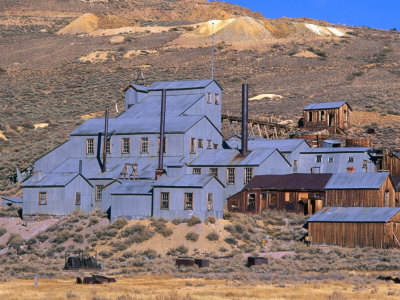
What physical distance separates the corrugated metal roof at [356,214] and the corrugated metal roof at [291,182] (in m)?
4.49

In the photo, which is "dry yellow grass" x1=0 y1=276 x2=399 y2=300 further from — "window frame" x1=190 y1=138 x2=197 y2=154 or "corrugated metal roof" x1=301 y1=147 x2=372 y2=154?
"corrugated metal roof" x1=301 y1=147 x2=372 y2=154

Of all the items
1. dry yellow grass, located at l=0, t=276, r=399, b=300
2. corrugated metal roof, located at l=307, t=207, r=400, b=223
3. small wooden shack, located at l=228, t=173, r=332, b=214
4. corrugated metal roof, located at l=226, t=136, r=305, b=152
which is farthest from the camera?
corrugated metal roof, located at l=226, t=136, r=305, b=152

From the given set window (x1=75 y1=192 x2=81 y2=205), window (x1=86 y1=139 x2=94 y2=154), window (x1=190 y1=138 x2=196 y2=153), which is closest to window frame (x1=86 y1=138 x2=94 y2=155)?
window (x1=86 y1=139 x2=94 y2=154)

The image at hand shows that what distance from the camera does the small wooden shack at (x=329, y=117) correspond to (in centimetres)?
8119

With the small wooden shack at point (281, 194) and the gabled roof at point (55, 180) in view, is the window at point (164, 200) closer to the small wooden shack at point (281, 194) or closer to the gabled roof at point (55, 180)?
the small wooden shack at point (281, 194)

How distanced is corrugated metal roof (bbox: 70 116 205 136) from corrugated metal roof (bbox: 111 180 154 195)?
7149mm

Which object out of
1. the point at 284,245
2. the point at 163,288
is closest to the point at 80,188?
the point at 284,245

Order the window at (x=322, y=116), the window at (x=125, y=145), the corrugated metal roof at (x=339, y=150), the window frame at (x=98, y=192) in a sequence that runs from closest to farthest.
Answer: the window frame at (x=98, y=192) → the window at (x=125, y=145) → the corrugated metal roof at (x=339, y=150) → the window at (x=322, y=116)

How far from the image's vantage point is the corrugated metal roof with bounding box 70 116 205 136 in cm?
6241

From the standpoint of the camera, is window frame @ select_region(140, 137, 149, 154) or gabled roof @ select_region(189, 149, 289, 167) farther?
window frame @ select_region(140, 137, 149, 154)

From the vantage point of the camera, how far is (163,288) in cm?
3170

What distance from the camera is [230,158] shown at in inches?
2402

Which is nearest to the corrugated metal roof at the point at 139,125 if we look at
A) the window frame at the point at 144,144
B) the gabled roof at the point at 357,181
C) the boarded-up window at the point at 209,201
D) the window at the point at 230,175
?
the window frame at the point at 144,144

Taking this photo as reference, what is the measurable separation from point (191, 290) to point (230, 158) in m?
30.6
